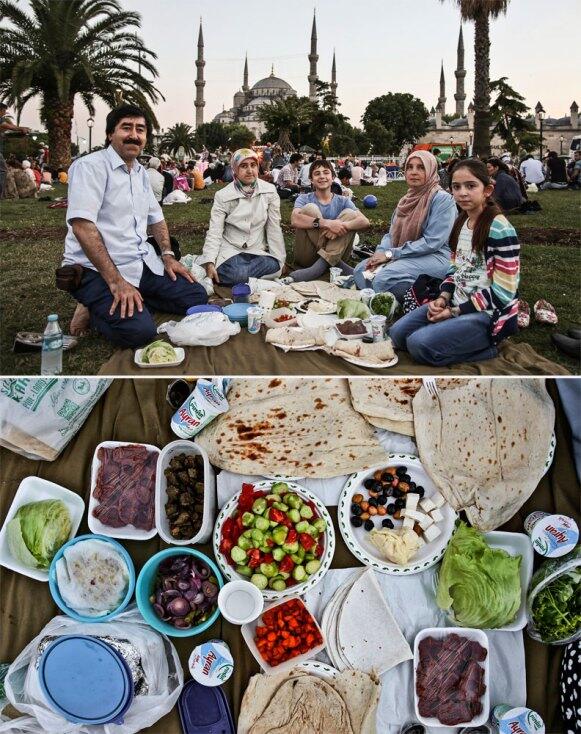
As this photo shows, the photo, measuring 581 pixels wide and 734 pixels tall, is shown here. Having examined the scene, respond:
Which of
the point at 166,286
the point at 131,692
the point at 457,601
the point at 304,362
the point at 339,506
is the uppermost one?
the point at 166,286

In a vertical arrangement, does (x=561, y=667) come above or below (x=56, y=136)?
below

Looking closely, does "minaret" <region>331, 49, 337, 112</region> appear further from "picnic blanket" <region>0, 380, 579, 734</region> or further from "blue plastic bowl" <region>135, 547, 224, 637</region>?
"blue plastic bowl" <region>135, 547, 224, 637</region>

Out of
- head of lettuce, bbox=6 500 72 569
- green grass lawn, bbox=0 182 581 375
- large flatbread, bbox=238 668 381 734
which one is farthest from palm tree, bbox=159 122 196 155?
large flatbread, bbox=238 668 381 734

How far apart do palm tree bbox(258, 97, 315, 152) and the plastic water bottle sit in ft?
3.73

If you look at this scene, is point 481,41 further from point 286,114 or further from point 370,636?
point 370,636

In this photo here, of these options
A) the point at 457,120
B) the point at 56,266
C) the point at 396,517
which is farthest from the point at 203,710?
the point at 457,120

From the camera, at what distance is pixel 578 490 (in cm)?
160

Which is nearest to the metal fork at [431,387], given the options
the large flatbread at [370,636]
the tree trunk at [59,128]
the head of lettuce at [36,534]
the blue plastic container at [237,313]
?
the large flatbread at [370,636]

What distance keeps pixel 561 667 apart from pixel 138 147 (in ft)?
6.59

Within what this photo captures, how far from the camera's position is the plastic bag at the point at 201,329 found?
5.94ft

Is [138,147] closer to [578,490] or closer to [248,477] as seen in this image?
[248,477]

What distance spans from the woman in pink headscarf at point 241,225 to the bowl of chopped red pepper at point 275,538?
1.15 m

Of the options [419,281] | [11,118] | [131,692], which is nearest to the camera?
[131,692]

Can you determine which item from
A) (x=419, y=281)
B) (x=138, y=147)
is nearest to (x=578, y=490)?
(x=419, y=281)
